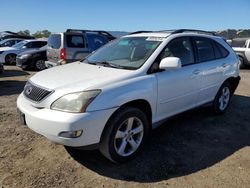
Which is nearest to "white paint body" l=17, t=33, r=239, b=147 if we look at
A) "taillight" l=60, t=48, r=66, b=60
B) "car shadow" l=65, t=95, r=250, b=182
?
"car shadow" l=65, t=95, r=250, b=182

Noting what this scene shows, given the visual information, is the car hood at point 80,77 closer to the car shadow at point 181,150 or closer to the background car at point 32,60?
the car shadow at point 181,150

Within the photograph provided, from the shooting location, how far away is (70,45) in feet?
35.1

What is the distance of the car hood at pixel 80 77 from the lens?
3.62 m

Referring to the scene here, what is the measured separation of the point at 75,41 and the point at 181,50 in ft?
22.0

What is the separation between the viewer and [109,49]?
5121 mm

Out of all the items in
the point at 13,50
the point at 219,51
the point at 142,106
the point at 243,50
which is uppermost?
the point at 219,51

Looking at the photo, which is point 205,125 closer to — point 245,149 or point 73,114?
point 245,149

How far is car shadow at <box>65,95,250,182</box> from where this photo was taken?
3.78 meters

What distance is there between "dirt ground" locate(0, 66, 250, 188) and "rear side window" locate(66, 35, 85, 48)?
5762mm

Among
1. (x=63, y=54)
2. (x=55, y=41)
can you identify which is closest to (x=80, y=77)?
(x=63, y=54)

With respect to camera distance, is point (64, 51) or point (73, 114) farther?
point (64, 51)

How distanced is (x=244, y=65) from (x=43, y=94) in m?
14.0

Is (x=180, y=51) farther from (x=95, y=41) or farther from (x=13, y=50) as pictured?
(x=13, y=50)

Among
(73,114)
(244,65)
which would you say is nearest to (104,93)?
(73,114)
